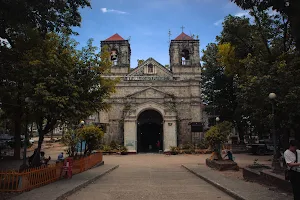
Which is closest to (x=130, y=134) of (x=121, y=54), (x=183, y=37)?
(x=121, y=54)

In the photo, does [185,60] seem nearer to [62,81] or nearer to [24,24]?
[62,81]

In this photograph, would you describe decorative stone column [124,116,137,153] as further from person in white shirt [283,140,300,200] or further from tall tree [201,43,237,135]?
person in white shirt [283,140,300,200]

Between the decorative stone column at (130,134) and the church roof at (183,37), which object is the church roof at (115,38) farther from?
the decorative stone column at (130,134)

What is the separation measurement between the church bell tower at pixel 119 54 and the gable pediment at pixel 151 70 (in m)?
1.39

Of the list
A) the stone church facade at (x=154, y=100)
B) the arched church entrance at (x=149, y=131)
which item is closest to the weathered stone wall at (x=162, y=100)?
the stone church facade at (x=154, y=100)

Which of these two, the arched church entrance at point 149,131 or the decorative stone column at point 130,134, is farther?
the arched church entrance at point 149,131

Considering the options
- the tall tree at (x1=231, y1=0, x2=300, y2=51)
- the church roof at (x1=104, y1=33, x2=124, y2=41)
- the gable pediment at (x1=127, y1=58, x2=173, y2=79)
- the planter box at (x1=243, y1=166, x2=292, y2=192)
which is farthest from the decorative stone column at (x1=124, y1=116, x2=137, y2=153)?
the tall tree at (x1=231, y1=0, x2=300, y2=51)

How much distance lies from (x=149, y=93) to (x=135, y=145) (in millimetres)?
6414

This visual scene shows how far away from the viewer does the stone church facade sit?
2922cm

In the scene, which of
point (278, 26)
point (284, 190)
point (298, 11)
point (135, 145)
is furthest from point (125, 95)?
point (298, 11)

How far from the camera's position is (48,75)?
10984mm

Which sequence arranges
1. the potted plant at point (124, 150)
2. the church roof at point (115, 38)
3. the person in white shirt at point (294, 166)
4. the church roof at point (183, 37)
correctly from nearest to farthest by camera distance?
the person in white shirt at point (294, 166)
the potted plant at point (124, 150)
the church roof at point (183, 37)
the church roof at point (115, 38)

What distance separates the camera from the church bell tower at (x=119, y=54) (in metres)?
33.4

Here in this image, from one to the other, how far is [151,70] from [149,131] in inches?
317
